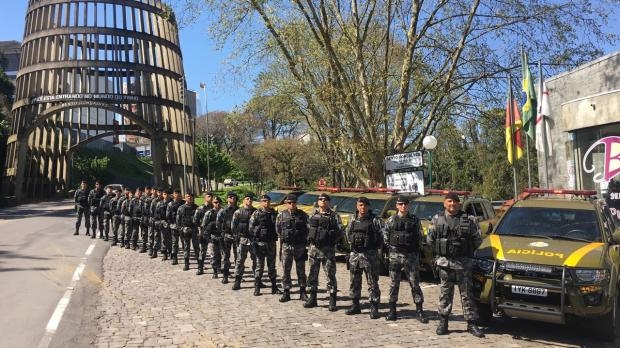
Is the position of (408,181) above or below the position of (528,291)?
above

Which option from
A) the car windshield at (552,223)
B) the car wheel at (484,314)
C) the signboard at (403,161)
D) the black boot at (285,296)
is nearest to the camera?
the car wheel at (484,314)

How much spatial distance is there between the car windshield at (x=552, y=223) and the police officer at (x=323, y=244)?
94.8 inches

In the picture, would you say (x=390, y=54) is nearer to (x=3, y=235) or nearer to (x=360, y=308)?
(x=360, y=308)

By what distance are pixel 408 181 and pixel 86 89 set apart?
4498 centimetres

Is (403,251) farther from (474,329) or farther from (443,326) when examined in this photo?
(474,329)

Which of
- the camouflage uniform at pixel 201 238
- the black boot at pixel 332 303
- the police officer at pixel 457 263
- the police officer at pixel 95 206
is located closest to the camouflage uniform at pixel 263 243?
the black boot at pixel 332 303

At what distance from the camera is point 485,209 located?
12.7 meters

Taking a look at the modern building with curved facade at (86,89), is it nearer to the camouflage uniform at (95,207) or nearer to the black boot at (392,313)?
the camouflage uniform at (95,207)

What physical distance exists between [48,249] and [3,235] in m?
4.55

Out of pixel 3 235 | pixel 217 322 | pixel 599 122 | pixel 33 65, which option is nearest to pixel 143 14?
pixel 33 65

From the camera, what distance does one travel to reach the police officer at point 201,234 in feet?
36.9

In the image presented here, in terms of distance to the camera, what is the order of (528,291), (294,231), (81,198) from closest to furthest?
(528,291)
(294,231)
(81,198)

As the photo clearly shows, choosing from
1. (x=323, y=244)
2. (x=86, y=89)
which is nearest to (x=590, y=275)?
(x=323, y=244)

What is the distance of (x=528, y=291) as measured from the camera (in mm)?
6250
